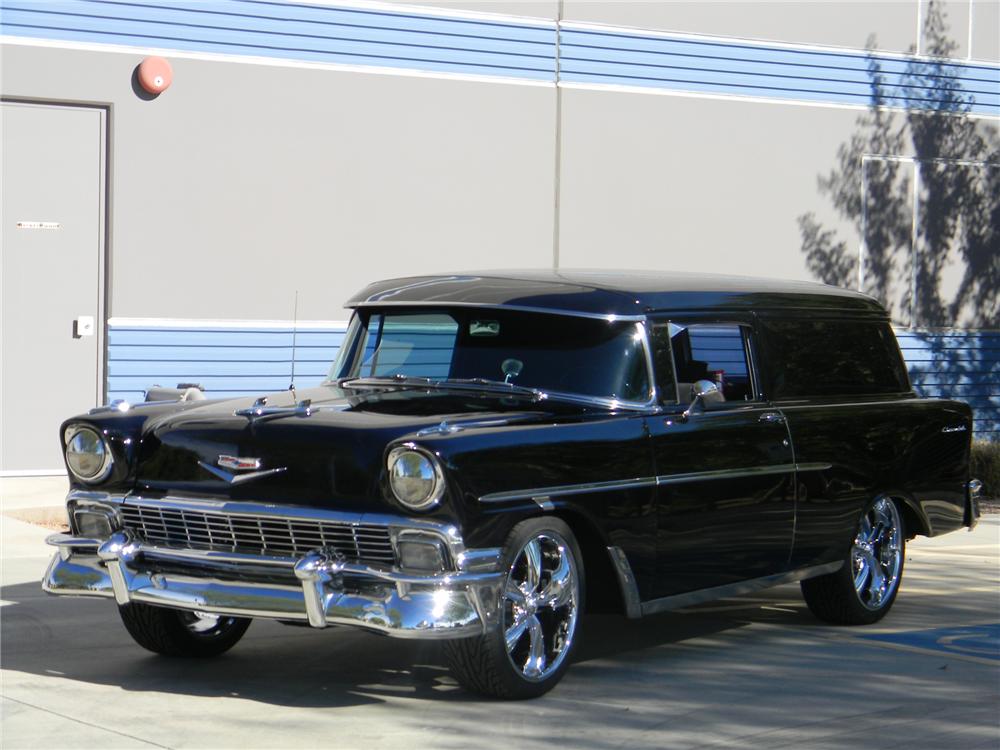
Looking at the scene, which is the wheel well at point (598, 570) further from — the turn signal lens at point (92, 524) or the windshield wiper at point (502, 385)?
the turn signal lens at point (92, 524)

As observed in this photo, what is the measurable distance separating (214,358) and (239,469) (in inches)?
297

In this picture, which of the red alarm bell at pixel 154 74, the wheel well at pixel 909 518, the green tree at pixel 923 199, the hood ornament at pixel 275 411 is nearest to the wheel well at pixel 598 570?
the hood ornament at pixel 275 411

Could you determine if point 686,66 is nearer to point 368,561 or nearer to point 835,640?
point 835,640

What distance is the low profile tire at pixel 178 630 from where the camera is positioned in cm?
639

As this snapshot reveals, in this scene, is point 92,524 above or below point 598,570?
above

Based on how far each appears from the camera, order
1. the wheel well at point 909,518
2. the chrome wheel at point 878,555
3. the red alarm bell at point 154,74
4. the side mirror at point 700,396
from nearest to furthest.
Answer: the side mirror at point 700,396
the chrome wheel at point 878,555
the wheel well at point 909,518
the red alarm bell at point 154,74

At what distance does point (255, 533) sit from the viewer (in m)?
5.67

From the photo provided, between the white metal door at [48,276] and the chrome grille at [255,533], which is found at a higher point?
the white metal door at [48,276]

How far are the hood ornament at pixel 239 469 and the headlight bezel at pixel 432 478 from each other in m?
0.46

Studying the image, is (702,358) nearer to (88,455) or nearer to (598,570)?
(598,570)

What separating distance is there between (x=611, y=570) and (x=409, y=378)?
1.36 m

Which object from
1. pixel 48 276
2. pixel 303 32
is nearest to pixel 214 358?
pixel 48 276

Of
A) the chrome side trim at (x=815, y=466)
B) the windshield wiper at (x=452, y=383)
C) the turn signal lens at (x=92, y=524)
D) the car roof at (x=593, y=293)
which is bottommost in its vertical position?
the turn signal lens at (x=92, y=524)

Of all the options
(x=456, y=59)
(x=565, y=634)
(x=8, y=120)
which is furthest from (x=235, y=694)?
(x=456, y=59)
